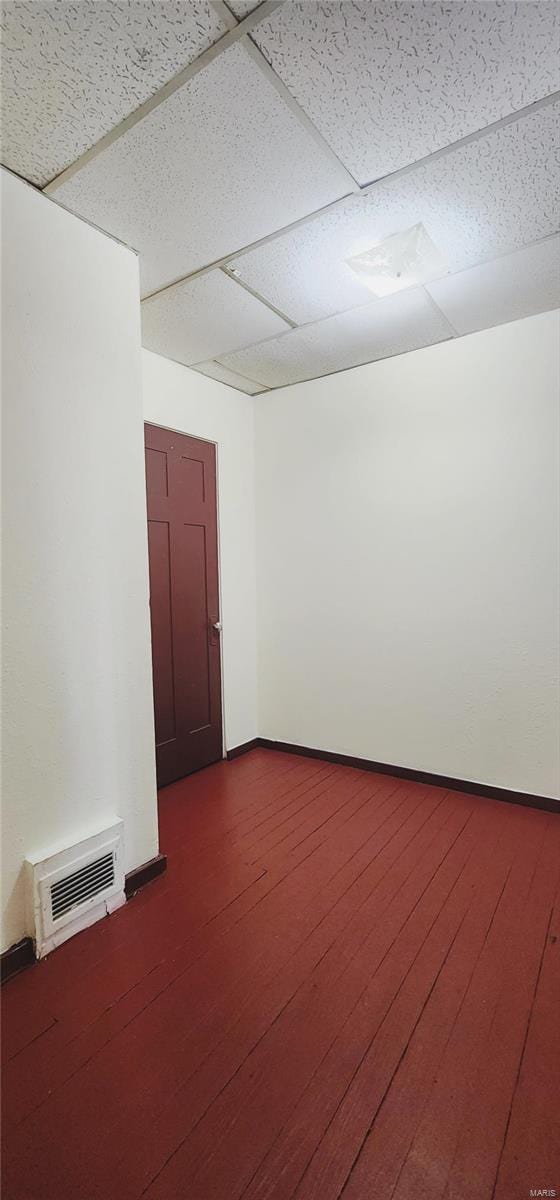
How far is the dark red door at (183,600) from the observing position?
305 centimetres

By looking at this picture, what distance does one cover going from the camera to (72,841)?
6.08 feet

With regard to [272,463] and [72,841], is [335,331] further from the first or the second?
[72,841]

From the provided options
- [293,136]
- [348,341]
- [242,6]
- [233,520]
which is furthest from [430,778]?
[242,6]

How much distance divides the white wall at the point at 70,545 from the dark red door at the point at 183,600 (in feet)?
2.97

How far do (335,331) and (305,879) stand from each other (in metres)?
2.82

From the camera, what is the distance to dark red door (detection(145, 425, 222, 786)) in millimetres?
3055

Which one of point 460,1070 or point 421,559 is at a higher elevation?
point 421,559

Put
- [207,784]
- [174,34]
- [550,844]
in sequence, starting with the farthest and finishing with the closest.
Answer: [207,784]
[550,844]
[174,34]

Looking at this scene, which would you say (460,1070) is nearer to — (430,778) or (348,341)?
(430,778)

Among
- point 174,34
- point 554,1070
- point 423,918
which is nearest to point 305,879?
point 423,918

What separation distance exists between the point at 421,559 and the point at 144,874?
2262 millimetres

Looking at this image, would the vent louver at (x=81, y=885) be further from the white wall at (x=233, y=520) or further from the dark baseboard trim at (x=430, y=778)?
the dark baseboard trim at (x=430, y=778)

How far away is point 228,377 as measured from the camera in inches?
134

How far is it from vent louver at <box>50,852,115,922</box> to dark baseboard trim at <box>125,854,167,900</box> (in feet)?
0.45
